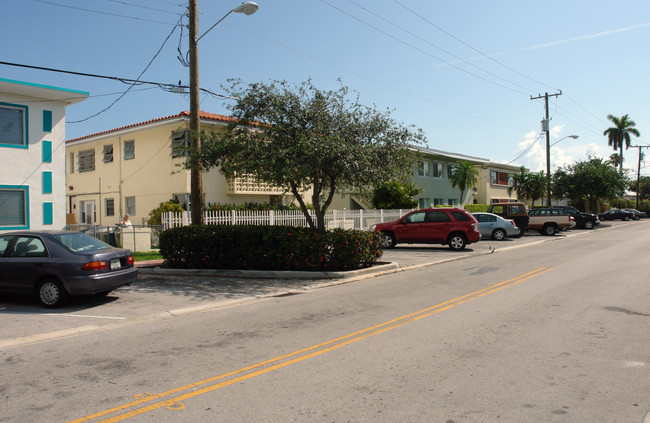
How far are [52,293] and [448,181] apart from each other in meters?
38.4

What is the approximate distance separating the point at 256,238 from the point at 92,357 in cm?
744

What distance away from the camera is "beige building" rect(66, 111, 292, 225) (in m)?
22.4

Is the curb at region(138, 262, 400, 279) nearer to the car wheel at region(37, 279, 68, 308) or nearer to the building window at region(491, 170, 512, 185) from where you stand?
the car wheel at region(37, 279, 68, 308)

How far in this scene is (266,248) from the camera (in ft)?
43.5

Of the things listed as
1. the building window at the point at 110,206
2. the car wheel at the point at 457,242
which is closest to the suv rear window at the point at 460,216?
the car wheel at the point at 457,242

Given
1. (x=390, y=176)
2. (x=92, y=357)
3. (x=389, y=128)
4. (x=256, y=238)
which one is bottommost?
(x=92, y=357)

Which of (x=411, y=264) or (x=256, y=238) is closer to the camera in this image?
(x=256, y=238)

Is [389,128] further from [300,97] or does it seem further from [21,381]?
[21,381]

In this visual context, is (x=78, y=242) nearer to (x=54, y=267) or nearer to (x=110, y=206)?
(x=54, y=267)

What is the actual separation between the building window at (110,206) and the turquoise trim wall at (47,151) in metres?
8.48

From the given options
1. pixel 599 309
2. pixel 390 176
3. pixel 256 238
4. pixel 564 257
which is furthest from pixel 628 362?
pixel 564 257

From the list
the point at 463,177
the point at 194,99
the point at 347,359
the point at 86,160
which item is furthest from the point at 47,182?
the point at 463,177

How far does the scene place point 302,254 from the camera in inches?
517

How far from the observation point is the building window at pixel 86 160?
87.6ft
